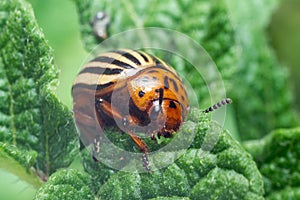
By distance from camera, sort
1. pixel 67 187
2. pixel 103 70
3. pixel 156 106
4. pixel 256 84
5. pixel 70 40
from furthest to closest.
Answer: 1. pixel 70 40
2. pixel 256 84
3. pixel 103 70
4. pixel 156 106
5. pixel 67 187

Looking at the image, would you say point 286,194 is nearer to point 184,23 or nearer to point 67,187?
point 67,187

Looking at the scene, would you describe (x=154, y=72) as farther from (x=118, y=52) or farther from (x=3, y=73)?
(x=3, y=73)

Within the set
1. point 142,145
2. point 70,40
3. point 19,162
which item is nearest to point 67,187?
point 19,162

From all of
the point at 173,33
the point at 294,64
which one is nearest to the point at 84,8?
the point at 173,33

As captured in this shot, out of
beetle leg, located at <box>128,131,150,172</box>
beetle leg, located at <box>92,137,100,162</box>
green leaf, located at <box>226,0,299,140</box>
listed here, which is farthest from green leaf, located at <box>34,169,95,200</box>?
green leaf, located at <box>226,0,299,140</box>

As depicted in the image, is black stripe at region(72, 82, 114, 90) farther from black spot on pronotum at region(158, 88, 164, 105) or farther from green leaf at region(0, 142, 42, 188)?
green leaf at region(0, 142, 42, 188)
